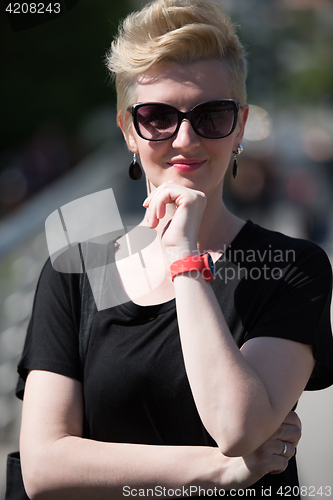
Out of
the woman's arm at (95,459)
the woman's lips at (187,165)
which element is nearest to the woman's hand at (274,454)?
the woman's arm at (95,459)

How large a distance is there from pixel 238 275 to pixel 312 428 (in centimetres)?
315

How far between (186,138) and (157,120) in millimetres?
122

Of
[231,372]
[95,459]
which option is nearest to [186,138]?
[231,372]

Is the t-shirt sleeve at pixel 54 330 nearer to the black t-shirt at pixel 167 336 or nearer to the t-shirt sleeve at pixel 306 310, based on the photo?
the black t-shirt at pixel 167 336

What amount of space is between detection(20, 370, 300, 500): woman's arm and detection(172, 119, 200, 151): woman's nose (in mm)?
885

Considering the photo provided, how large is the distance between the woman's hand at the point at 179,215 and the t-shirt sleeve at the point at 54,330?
0.41 metres

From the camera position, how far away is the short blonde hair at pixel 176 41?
1814 mm

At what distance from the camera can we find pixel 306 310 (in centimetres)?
169

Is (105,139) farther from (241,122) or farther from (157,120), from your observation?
(157,120)

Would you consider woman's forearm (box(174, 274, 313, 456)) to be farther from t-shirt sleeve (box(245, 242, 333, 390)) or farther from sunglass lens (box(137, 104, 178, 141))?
sunglass lens (box(137, 104, 178, 141))

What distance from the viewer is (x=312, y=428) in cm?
445

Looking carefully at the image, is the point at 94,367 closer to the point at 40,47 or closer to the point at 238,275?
the point at 238,275

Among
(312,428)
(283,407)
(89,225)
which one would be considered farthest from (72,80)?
(283,407)

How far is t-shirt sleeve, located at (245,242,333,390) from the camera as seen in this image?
1652mm
